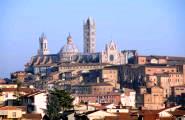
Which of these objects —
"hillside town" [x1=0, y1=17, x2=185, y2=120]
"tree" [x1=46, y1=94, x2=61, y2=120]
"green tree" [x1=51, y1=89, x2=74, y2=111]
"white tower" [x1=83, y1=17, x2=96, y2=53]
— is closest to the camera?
"tree" [x1=46, y1=94, x2=61, y2=120]

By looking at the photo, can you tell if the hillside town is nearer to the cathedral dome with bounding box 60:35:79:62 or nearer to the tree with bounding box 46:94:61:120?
the cathedral dome with bounding box 60:35:79:62

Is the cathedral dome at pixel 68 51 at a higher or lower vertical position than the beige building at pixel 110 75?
higher

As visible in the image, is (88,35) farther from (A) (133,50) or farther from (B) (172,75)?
(B) (172,75)

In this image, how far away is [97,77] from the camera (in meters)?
106

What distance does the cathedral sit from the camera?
123 m

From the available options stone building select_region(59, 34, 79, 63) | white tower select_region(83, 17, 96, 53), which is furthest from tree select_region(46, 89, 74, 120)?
white tower select_region(83, 17, 96, 53)

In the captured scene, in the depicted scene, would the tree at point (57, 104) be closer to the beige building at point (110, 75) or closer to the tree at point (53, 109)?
the tree at point (53, 109)

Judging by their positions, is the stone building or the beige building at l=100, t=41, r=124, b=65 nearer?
the beige building at l=100, t=41, r=124, b=65

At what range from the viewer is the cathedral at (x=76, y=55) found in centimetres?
12344

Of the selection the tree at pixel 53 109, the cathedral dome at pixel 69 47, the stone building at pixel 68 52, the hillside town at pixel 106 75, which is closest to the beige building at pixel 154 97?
the hillside town at pixel 106 75

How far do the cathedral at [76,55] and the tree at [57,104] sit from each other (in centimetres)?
8122

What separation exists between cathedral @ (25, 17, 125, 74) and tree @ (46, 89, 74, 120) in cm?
8122

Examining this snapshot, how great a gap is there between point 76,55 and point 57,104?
94825mm

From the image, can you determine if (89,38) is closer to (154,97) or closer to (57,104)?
(154,97)
